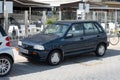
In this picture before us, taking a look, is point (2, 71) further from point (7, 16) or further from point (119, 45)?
point (119, 45)

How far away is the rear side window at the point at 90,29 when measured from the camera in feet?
37.4

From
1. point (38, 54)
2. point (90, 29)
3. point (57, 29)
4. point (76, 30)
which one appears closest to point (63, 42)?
point (57, 29)

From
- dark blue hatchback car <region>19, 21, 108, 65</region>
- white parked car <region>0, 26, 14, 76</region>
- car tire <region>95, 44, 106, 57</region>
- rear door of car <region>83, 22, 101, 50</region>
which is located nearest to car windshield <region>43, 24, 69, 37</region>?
dark blue hatchback car <region>19, 21, 108, 65</region>

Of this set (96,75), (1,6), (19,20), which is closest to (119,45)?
(19,20)

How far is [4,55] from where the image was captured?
27.3ft

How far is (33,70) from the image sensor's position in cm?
941

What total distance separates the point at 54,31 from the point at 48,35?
0.38 m

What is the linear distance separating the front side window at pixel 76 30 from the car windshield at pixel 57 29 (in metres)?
0.25

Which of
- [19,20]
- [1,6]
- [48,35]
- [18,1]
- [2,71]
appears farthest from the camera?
[18,1]

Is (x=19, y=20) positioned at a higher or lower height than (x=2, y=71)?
higher

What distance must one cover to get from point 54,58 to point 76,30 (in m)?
1.60

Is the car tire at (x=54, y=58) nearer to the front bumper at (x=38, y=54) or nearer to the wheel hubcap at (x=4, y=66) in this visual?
the front bumper at (x=38, y=54)

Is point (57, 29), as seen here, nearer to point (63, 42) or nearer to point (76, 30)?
point (76, 30)

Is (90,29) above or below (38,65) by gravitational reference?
above
